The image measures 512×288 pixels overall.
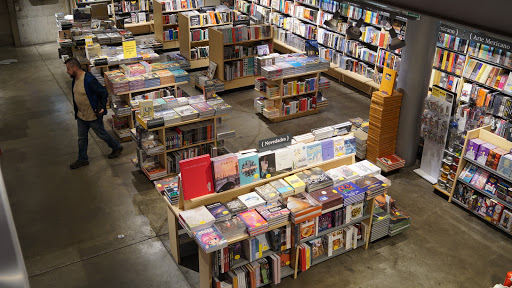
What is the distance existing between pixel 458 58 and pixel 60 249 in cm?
718

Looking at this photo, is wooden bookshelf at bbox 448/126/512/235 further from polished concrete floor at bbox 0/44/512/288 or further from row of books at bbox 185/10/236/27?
row of books at bbox 185/10/236/27

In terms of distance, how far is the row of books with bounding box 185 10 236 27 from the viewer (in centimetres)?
1263

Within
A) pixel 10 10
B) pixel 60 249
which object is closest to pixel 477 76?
pixel 60 249

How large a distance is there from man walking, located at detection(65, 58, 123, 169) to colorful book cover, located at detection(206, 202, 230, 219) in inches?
130

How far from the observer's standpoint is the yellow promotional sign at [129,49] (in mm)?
9398

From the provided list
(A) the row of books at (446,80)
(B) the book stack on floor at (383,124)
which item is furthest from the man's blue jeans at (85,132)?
(A) the row of books at (446,80)

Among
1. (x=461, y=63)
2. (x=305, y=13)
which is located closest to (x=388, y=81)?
(x=461, y=63)

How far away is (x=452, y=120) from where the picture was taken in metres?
7.41

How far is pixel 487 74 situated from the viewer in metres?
8.07

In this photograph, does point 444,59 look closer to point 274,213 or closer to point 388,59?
point 388,59

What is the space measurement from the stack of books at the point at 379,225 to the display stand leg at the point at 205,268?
90.9 inches

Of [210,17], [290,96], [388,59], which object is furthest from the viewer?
[210,17]

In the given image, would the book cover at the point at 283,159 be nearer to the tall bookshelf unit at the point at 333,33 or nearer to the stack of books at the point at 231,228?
the stack of books at the point at 231,228

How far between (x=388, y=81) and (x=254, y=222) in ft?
12.1
